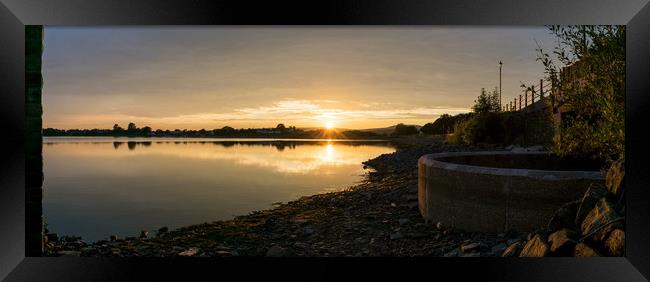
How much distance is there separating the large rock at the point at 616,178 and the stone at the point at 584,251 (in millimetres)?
1229

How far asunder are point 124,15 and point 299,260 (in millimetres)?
3169

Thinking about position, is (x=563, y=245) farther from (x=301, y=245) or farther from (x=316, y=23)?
(x=301, y=245)

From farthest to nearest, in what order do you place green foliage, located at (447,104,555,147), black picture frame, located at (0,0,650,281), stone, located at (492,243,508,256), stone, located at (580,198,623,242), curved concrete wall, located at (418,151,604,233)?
green foliage, located at (447,104,555,147) < curved concrete wall, located at (418,151,604,233) < stone, located at (492,243,508,256) < stone, located at (580,198,623,242) < black picture frame, located at (0,0,650,281)

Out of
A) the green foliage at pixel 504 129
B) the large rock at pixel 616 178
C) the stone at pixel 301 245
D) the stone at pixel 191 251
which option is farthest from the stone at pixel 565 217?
the green foliage at pixel 504 129

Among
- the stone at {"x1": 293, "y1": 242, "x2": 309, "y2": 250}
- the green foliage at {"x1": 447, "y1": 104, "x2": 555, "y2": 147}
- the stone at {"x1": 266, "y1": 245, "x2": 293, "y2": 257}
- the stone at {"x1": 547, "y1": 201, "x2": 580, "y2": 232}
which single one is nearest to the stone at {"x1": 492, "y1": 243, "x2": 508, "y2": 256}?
the stone at {"x1": 547, "y1": 201, "x2": 580, "y2": 232}

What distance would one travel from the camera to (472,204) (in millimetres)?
8203

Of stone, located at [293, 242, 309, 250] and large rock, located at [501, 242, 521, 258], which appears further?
stone, located at [293, 242, 309, 250]

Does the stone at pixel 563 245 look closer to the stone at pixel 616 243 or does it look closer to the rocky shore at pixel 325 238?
the rocky shore at pixel 325 238

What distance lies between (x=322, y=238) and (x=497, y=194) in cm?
429

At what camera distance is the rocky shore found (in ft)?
26.6

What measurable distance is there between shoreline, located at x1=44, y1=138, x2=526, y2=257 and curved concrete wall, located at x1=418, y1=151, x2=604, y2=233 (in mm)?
240

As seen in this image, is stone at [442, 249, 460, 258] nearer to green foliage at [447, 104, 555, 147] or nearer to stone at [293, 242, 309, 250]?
stone at [293, 242, 309, 250]

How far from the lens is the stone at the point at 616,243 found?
5.00 metres

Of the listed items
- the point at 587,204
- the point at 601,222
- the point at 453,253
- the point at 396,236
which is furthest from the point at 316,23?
the point at 396,236
